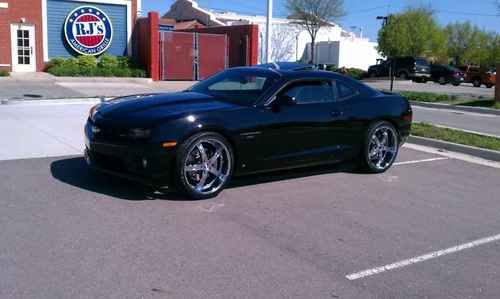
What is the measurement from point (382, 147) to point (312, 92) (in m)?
1.53

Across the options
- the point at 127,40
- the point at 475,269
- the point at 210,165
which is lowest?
the point at 475,269

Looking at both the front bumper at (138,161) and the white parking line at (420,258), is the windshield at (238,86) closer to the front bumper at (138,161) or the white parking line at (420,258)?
the front bumper at (138,161)

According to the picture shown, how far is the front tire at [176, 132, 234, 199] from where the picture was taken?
604 cm

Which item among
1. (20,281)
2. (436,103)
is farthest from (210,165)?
(436,103)

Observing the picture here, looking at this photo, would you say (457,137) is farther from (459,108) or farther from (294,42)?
(294,42)

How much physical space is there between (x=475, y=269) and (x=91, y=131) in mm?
4257

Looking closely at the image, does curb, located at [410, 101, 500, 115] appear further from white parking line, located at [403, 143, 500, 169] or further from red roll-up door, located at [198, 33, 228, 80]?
red roll-up door, located at [198, 33, 228, 80]

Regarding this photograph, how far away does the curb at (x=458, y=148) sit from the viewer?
9.52 metres

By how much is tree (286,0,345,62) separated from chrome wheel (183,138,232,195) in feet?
136

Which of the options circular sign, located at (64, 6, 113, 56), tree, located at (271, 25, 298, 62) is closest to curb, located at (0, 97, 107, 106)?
circular sign, located at (64, 6, 113, 56)

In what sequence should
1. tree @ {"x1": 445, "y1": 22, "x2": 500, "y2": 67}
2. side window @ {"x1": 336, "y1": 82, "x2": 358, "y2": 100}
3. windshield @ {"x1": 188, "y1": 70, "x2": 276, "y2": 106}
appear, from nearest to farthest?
windshield @ {"x1": 188, "y1": 70, "x2": 276, "y2": 106}
side window @ {"x1": 336, "y1": 82, "x2": 358, "y2": 100}
tree @ {"x1": 445, "y1": 22, "x2": 500, "y2": 67}

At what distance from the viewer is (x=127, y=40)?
28344mm

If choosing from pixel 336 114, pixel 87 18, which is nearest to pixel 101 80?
pixel 87 18

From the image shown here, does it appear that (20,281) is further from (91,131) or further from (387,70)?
(387,70)
